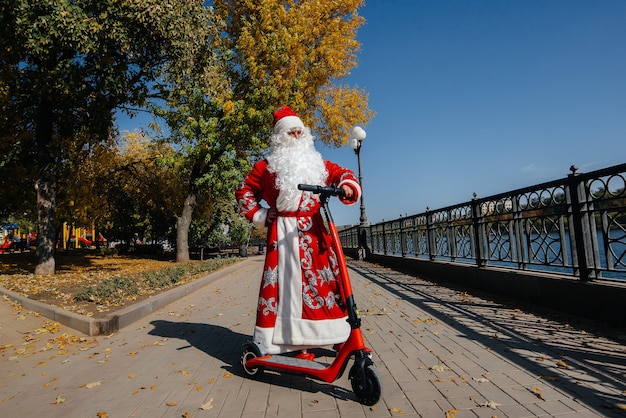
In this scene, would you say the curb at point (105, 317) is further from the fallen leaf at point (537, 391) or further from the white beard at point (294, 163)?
the fallen leaf at point (537, 391)

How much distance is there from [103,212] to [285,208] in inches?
545

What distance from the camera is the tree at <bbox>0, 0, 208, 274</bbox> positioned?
29.8 ft

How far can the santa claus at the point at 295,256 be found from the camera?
307cm

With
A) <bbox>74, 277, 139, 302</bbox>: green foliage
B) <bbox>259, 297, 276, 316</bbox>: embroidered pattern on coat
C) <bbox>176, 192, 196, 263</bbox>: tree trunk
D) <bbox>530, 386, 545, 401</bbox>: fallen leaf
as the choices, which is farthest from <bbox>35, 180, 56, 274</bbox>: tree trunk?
<bbox>530, 386, 545, 401</bbox>: fallen leaf

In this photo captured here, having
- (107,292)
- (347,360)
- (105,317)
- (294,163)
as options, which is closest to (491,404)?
(347,360)

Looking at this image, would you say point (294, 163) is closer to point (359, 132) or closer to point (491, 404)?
point (491, 404)

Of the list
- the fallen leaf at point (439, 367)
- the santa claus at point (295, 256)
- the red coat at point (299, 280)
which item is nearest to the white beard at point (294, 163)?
the santa claus at point (295, 256)

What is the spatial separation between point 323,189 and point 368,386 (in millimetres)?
1412

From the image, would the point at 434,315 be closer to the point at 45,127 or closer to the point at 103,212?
the point at 45,127

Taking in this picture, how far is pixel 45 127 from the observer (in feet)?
38.9

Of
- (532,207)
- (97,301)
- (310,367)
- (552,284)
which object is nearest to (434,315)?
(552,284)

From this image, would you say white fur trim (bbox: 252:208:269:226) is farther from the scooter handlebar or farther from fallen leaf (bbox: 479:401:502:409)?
fallen leaf (bbox: 479:401:502:409)

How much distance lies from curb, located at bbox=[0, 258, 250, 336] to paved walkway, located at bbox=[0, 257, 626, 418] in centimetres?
14

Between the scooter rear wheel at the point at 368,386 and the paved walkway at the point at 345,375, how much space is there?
63 mm
